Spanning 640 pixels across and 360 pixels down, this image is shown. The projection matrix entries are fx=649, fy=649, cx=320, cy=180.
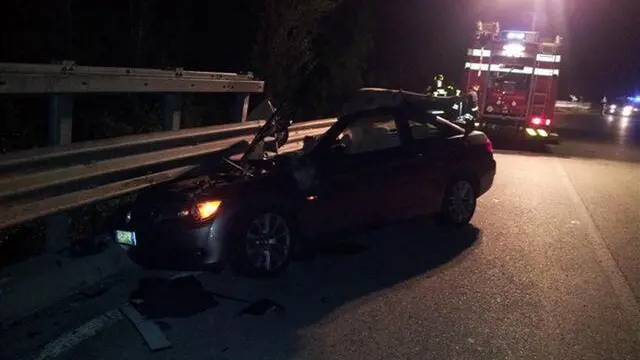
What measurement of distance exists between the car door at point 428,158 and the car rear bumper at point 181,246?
2497mm

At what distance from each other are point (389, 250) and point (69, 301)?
10.4ft

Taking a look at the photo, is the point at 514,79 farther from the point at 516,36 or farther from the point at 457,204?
the point at 457,204

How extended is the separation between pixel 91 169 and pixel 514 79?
14314 millimetres

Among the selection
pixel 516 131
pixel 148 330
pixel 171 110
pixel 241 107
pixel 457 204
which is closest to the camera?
pixel 148 330

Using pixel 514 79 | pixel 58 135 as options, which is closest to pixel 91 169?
pixel 58 135

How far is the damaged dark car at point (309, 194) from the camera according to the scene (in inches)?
210

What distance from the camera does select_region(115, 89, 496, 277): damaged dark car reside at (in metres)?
5.34

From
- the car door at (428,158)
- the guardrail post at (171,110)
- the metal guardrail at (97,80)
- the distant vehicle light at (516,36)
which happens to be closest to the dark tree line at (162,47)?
the guardrail post at (171,110)

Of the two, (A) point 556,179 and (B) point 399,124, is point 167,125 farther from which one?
(A) point 556,179

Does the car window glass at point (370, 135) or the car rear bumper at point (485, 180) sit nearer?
the car window glass at point (370, 135)

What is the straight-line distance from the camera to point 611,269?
633 centimetres

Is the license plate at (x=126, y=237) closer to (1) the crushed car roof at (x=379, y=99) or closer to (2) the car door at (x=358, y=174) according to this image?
(2) the car door at (x=358, y=174)

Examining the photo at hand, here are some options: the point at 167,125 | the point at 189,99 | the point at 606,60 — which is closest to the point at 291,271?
the point at 167,125

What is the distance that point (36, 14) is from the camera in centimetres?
743
